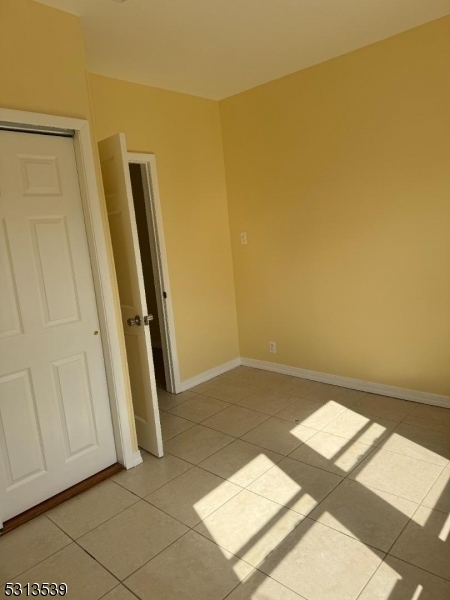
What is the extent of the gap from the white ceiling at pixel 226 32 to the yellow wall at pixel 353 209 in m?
0.26

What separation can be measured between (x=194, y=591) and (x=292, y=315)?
8.58ft

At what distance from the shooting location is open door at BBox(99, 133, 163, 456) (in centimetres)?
257

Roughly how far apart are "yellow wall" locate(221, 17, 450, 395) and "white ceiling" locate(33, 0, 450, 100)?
0.26 meters

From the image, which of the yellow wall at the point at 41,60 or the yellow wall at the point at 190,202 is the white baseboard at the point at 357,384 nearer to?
the yellow wall at the point at 190,202

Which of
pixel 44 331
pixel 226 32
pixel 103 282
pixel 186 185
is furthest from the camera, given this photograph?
pixel 186 185

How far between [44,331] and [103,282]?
1.43 feet

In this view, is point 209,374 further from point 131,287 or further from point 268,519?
point 268,519

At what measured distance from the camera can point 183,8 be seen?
233cm

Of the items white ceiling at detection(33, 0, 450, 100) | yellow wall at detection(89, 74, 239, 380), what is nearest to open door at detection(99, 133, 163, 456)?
white ceiling at detection(33, 0, 450, 100)

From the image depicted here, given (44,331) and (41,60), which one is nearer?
(41,60)

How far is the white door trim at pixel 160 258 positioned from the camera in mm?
3574

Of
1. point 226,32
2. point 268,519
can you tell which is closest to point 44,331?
point 268,519

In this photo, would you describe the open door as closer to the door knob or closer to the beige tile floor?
the door knob

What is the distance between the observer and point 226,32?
2660 millimetres
